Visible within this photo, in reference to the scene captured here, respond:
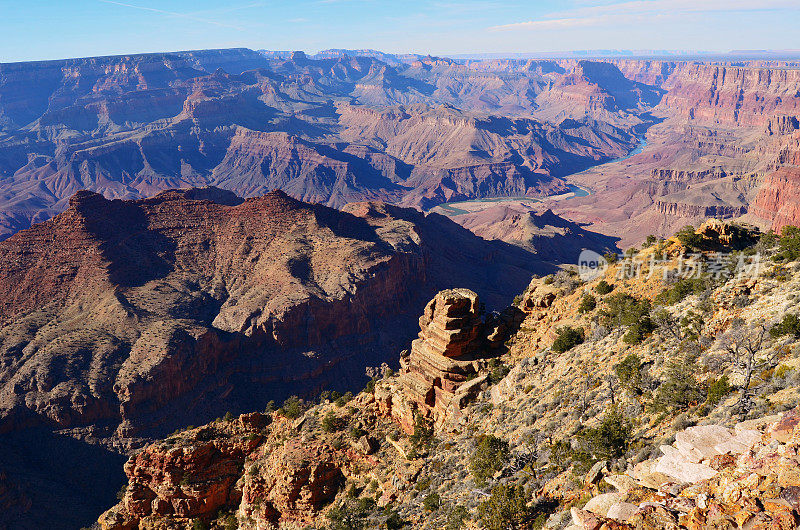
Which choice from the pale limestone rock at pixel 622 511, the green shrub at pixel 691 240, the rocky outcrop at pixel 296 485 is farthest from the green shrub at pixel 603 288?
the pale limestone rock at pixel 622 511

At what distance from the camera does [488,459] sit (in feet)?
98.6

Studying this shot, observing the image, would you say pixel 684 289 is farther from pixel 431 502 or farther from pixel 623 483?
pixel 431 502

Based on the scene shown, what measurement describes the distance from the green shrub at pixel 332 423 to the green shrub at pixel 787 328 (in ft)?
104

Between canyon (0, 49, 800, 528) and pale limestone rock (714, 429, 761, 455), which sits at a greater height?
pale limestone rock (714, 429, 761, 455)

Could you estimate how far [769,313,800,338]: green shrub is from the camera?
2527 centimetres

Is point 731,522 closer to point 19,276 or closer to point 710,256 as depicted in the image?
point 710,256

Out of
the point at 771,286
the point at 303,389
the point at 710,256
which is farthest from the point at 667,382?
the point at 303,389

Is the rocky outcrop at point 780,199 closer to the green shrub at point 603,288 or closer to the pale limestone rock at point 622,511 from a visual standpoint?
the green shrub at point 603,288

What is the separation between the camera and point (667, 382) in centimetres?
2672

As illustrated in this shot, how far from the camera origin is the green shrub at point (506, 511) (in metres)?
23.5

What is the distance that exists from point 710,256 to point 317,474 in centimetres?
3514

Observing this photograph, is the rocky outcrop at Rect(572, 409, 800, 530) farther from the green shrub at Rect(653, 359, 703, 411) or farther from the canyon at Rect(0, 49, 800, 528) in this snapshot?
the canyon at Rect(0, 49, 800, 528)

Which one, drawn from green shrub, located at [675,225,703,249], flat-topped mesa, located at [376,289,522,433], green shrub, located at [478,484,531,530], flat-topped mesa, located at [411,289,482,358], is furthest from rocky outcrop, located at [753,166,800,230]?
green shrub, located at [478,484,531,530]

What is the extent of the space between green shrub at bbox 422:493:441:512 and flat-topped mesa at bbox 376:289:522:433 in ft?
28.7
